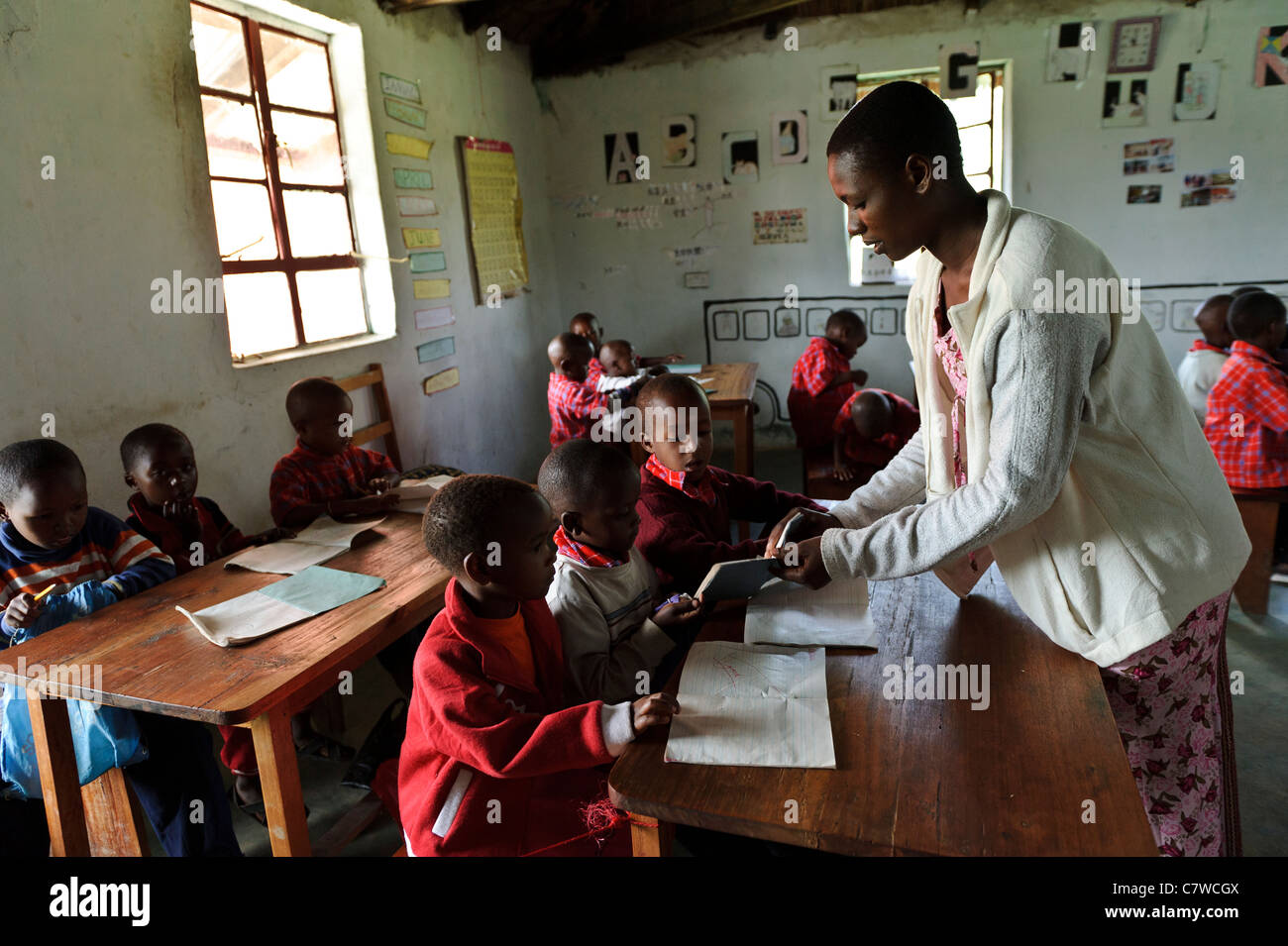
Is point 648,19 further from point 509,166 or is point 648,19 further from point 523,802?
point 523,802

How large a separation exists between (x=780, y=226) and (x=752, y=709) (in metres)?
5.02

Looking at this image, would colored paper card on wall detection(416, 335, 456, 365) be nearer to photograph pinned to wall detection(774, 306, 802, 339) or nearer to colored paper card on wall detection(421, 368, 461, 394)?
colored paper card on wall detection(421, 368, 461, 394)

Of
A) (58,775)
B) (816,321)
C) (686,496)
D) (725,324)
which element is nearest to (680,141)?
(725,324)

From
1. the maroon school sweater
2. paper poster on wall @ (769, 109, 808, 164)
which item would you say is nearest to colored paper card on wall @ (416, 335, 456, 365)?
the maroon school sweater

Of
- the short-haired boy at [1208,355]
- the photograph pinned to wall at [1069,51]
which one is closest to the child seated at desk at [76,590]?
the short-haired boy at [1208,355]

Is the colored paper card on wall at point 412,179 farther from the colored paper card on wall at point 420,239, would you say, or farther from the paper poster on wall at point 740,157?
the paper poster on wall at point 740,157

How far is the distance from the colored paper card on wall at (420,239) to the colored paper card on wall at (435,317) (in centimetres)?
31

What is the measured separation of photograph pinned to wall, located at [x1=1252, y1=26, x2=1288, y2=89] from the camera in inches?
187

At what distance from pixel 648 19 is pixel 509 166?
4.29 ft

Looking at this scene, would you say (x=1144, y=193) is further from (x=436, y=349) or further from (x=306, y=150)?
(x=306, y=150)

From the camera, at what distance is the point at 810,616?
1.44 metres

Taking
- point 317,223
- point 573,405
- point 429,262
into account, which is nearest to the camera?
point 317,223

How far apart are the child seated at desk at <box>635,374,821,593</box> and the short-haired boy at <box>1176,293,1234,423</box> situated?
252cm
